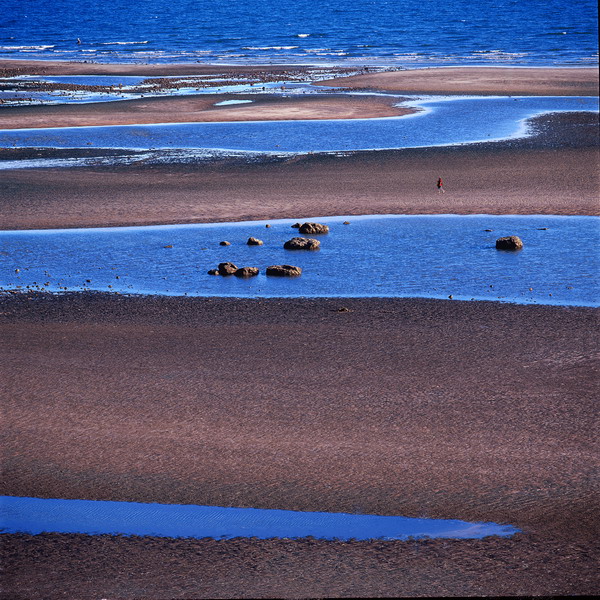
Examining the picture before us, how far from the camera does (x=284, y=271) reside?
1617 centimetres

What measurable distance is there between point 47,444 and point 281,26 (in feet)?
366

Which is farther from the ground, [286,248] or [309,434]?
[309,434]

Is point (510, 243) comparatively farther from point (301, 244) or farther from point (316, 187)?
point (316, 187)

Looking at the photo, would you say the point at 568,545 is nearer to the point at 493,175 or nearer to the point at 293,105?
the point at 493,175

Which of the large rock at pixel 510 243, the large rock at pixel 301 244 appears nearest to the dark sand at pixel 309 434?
the large rock at pixel 301 244

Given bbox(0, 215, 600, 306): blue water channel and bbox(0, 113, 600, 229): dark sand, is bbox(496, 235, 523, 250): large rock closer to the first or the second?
bbox(0, 215, 600, 306): blue water channel

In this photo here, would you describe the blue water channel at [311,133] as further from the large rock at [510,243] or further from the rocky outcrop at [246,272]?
the rocky outcrop at [246,272]

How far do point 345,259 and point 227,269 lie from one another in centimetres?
228

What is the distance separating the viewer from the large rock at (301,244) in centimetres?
1794

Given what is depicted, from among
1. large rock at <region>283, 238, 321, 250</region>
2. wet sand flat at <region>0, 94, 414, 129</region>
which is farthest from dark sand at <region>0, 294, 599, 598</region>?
wet sand flat at <region>0, 94, 414, 129</region>

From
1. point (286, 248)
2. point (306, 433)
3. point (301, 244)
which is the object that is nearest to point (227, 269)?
point (286, 248)

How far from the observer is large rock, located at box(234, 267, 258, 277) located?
637 inches

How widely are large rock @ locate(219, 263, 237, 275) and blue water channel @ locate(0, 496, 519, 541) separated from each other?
8.25m

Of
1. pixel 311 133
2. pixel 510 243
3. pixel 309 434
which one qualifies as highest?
pixel 311 133
